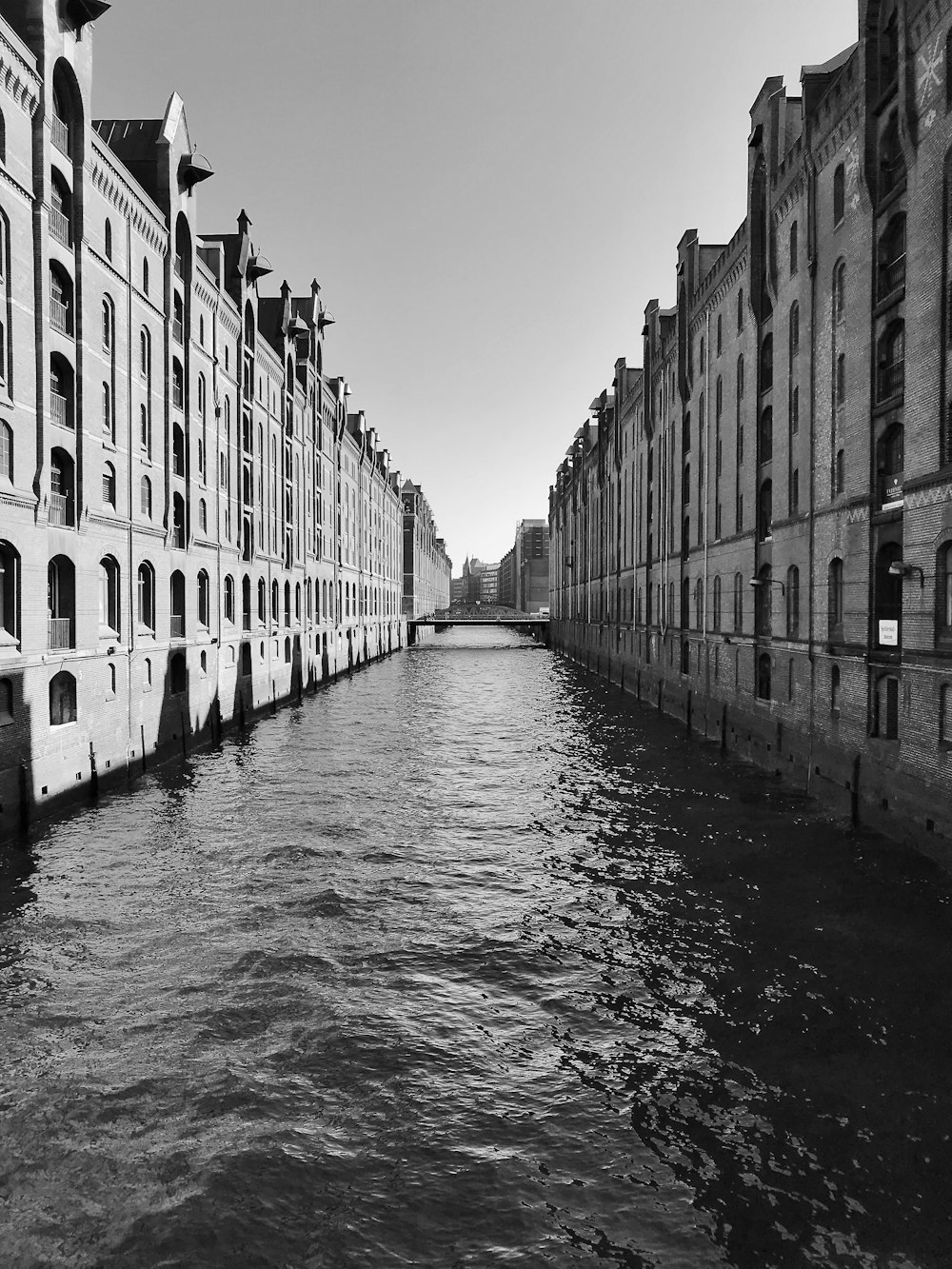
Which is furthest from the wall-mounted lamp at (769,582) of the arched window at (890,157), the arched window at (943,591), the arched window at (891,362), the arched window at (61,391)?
the arched window at (61,391)

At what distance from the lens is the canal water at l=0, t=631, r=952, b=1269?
7.01 meters

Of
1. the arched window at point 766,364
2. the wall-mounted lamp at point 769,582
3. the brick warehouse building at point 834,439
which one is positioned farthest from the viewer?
the arched window at point 766,364

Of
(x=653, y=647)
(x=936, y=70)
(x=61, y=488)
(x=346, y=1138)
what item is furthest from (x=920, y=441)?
(x=653, y=647)

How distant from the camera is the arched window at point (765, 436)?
28438mm

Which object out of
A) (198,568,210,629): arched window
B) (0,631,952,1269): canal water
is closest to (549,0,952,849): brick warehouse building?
(0,631,952,1269): canal water

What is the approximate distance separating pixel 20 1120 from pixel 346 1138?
341cm

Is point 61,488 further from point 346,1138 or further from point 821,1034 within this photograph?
point 821,1034

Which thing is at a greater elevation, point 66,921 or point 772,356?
point 772,356

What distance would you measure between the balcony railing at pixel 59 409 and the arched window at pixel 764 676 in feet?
73.7

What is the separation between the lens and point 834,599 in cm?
2195

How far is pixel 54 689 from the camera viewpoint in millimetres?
20281

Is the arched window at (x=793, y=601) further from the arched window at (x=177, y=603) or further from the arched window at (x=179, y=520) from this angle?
the arched window at (x=179, y=520)

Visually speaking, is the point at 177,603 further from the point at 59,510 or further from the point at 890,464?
the point at 890,464

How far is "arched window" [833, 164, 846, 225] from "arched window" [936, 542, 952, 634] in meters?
11.3
